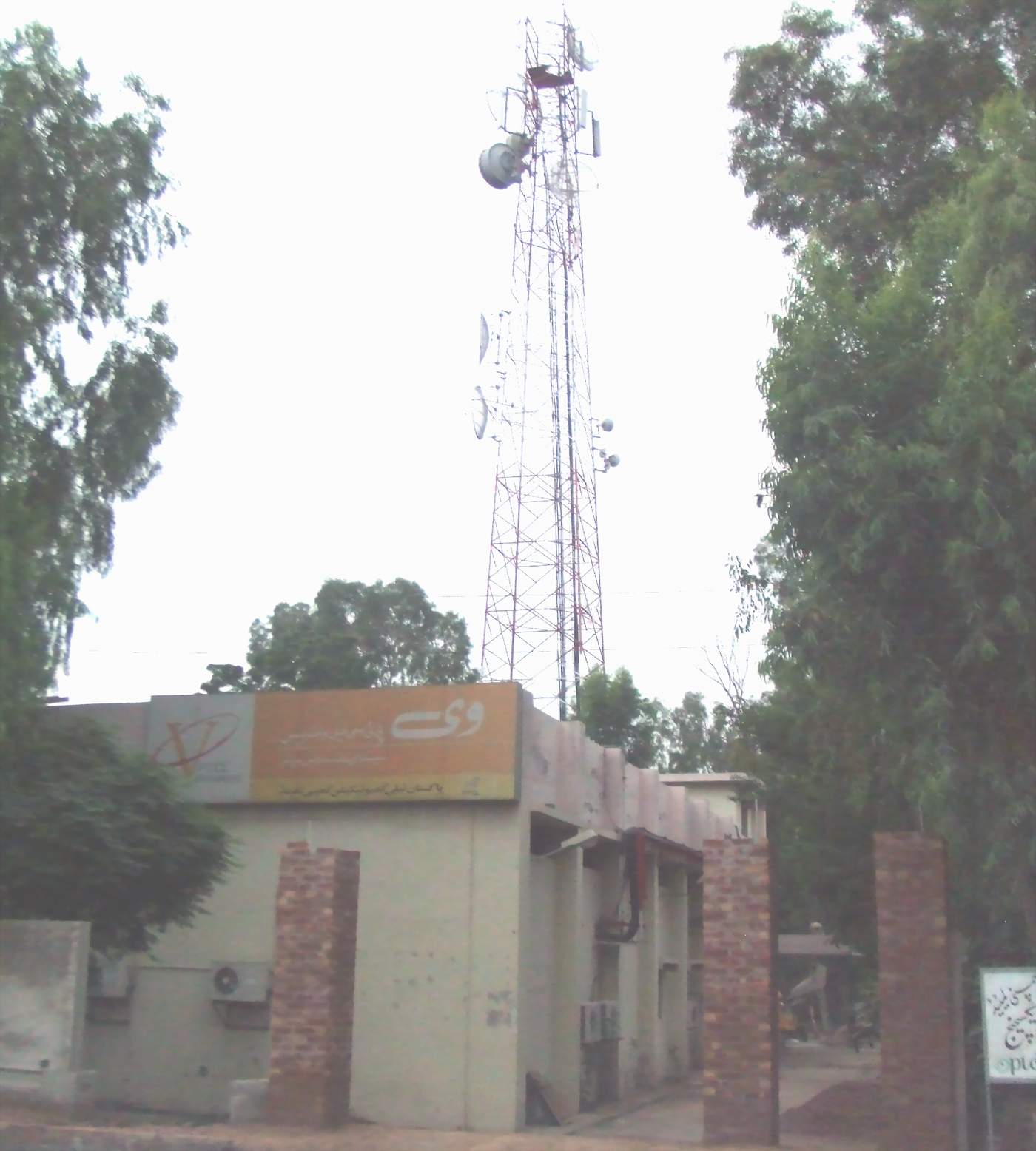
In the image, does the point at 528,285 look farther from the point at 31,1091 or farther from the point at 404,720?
the point at 31,1091

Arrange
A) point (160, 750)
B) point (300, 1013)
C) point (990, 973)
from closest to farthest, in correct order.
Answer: point (990, 973), point (300, 1013), point (160, 750)

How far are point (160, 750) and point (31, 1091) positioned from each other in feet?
18.6

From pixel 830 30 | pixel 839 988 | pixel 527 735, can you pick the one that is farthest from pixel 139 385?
pixel 839 988

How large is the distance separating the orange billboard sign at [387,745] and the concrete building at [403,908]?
0.02 metres

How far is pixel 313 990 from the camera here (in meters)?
12.9

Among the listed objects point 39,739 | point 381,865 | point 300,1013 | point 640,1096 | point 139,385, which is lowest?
point 640,1096

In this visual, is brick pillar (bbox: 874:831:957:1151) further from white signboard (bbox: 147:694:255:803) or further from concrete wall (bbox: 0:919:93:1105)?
white signboard (bbox: 147:694:255:803)

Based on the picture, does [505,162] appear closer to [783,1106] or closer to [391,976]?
[391,976]

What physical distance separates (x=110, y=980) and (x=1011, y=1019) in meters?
11.6

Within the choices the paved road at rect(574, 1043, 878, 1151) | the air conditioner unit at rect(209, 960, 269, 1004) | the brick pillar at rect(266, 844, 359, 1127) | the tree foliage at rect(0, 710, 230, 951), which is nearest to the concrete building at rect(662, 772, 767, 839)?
the paved road at rect(574, 1043, 878, 1151)

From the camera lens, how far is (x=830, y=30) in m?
19.2

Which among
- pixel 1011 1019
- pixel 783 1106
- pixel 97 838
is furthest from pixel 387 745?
pixel 1011 1019

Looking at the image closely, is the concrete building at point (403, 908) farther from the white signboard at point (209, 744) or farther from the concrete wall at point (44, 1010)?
the concrete wall at point (44, 1010)

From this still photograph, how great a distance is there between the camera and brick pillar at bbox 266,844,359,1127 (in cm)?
1271
